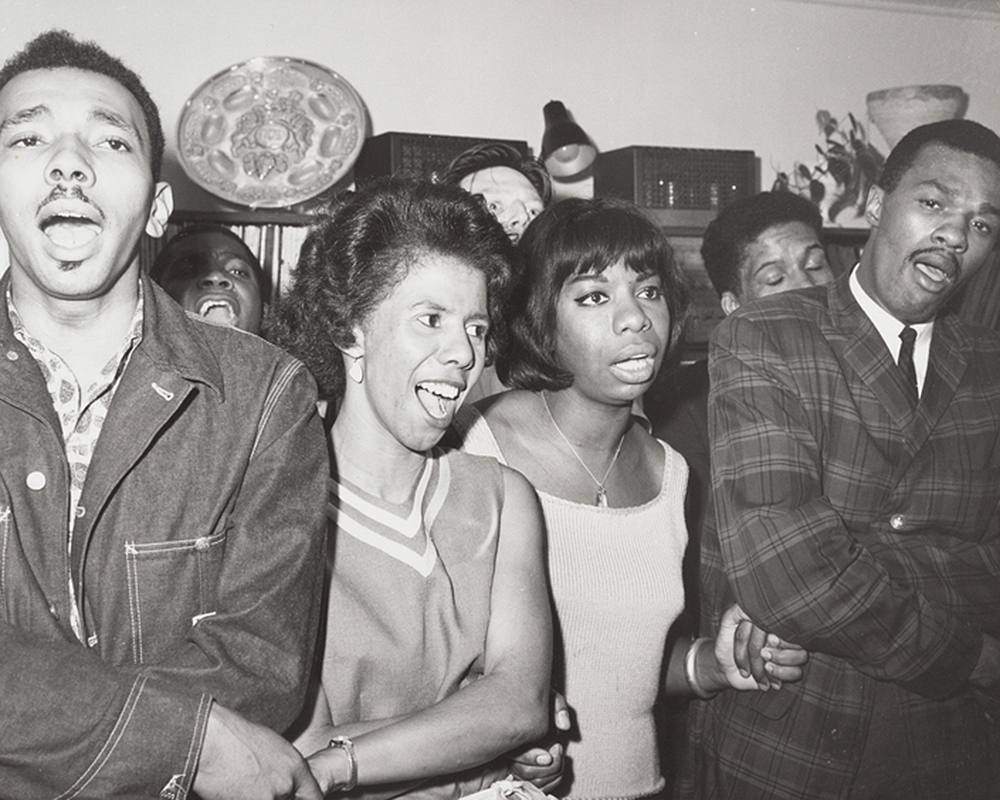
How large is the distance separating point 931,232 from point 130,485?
1126 millimetres

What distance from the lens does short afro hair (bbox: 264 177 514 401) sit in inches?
52.2

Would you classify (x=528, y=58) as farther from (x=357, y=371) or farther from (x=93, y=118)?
(x=93, y=118)

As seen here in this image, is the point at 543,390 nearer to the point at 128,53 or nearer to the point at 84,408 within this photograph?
the point at 84,408

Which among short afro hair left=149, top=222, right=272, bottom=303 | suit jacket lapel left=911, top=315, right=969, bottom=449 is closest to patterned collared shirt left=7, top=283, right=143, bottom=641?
suit jacket lapel left=911, top=315, right=969, bottom=449

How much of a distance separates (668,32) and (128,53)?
5.20 feet

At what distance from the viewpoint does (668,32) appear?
3.13 m

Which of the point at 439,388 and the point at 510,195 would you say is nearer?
the point at 439,388

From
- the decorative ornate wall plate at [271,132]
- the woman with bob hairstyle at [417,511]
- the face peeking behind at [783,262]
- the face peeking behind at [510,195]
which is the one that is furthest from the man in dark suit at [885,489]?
the decorative ornate wall plate at [271,132]

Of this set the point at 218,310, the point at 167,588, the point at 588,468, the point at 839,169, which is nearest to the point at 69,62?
the point at 167,588

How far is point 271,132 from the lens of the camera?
115 inches

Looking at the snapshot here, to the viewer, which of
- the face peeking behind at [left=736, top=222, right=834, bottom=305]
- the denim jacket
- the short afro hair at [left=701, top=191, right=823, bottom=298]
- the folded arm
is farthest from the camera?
the short afro hair at [left=701, top=191, right=823, bottom=298]

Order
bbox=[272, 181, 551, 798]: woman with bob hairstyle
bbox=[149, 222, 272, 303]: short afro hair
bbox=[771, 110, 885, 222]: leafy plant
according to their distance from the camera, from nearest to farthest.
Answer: bbox=[272, 181, 551, 798]: woman with bob hairstyle
bbox=[149, 222, 272, 303]: short afro hair
bbox=[771, 110, 885, 222]: leafy plant

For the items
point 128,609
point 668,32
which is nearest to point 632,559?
point 128,609

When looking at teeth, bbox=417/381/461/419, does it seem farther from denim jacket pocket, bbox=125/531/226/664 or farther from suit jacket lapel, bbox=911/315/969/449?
suit jacket lapel, bbox=911/315/969/449
